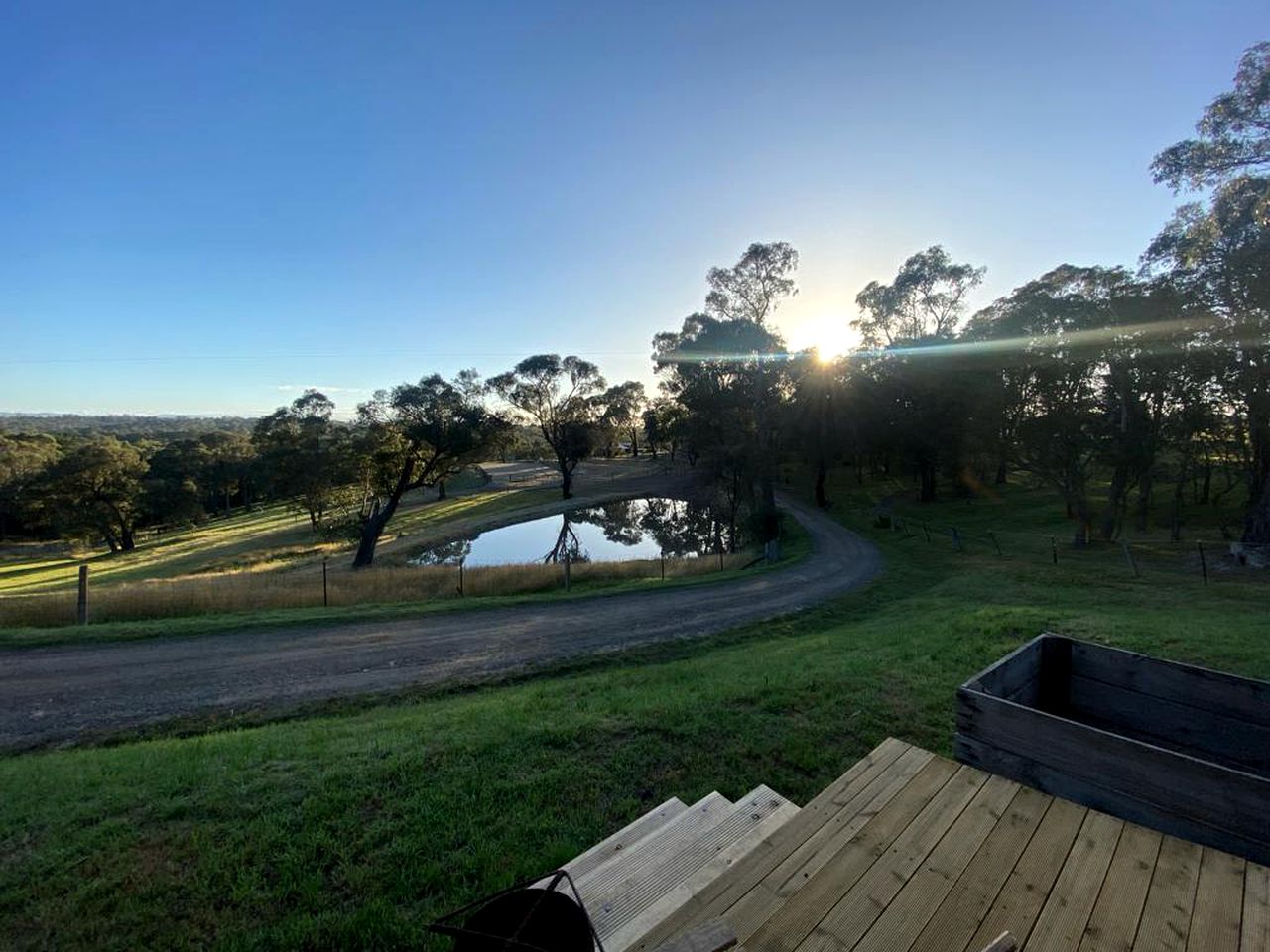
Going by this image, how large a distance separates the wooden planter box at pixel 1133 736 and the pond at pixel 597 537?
23.7m

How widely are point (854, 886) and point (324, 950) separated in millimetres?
2690

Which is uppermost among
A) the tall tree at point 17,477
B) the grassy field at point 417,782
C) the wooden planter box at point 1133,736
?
the tall tree at point 17,477

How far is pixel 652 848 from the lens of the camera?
10.3 feet

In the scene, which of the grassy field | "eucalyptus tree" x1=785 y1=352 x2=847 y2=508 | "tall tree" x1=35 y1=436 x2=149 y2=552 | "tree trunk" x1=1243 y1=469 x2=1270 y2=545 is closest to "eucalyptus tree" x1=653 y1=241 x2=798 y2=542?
"eucalyptus tree" x1=785 y1=352 x2=847 y2=508

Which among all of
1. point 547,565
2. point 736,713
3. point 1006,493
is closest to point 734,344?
point 547,565

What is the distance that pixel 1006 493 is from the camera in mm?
40469

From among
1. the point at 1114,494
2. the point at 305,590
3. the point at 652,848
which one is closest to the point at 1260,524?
the point at 1114,494

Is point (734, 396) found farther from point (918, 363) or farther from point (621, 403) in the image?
point (621, 403)

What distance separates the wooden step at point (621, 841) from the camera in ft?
9.99

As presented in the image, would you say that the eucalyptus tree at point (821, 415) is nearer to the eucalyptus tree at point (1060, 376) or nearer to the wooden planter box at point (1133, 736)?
Result: the eucalyptus tree at point (1060, 376)

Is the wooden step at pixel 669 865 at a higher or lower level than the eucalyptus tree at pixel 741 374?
lower

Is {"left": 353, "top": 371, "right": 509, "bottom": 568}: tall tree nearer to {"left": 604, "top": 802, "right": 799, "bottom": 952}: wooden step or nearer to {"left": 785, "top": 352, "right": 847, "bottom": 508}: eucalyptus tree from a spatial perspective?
{"left": 785, "top": 352, "right": 847, "bottom": 508}: eucalyptus tree

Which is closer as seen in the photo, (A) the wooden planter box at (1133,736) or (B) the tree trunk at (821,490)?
(A) the wooden planter box at (1133,736)

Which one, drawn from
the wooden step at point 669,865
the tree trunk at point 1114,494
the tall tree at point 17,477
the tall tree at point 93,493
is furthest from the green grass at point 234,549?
the tree trunk at point 1114,494
